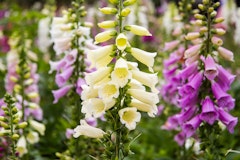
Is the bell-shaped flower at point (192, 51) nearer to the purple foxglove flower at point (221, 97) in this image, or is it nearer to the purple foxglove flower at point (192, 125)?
the purple foxglove flower at point (221, 97)

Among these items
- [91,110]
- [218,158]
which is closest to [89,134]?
[91,110]

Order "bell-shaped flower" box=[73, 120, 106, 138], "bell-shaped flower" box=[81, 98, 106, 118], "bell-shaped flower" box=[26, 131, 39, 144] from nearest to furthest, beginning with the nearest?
1. "bell-shaped flower" box=[81, 98, 106, 118]
2. "bell-shaped flower" box=[73, 120, 106, 138]
3. "bell-shaped flower" box=[26, 131, 39, 144]

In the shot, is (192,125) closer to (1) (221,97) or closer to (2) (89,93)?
(1) (221,97)

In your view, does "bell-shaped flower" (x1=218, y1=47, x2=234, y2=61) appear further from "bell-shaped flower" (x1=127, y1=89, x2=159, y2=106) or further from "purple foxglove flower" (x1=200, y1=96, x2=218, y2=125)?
"bell-shaped flower" (x1=127, y1=89, x2=159, y2=106)

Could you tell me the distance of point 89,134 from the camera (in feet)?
9.43

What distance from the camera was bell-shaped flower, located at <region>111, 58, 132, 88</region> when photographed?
8.59 feet

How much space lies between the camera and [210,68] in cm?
337

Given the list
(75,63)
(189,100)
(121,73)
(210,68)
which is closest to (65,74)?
(75,63)

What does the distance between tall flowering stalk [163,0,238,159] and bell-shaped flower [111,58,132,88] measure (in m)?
0.90

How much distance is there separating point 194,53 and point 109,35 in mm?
929

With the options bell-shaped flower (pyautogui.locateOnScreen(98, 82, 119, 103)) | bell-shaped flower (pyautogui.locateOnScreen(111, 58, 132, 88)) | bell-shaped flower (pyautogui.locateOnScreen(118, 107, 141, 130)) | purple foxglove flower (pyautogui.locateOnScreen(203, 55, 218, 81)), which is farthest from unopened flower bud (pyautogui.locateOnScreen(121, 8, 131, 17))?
purple foxglove flower (pyautogui.locateOnScreen(203, 55, 218, 81))

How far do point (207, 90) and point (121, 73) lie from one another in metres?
1.05

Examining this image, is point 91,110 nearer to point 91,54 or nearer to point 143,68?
point 91,54

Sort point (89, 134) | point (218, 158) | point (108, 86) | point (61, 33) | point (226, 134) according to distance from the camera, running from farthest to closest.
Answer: point (226, 134) → point (61, 33) → point (218, 158) → point (89, 134) → point (108, 86)
